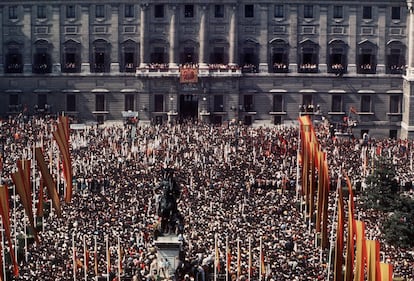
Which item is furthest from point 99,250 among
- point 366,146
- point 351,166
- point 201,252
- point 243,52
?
point 243,52

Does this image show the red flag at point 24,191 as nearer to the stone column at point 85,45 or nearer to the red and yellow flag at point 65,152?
the red and yellow flag at point 65,152

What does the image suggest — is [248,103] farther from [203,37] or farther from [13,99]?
[13,99]

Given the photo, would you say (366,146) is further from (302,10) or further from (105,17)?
(105,17)

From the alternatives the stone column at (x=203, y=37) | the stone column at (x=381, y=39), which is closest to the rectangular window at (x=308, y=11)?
the stone column at (x=381, y=39)

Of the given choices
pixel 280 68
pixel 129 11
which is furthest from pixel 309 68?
pixel 129 11

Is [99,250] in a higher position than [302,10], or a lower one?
lower

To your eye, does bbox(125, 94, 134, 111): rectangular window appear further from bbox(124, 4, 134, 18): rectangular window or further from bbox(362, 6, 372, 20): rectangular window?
bbox(362, 6, 372, 20): rectangular window
